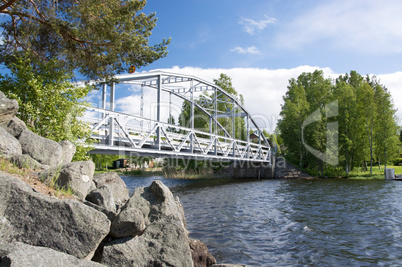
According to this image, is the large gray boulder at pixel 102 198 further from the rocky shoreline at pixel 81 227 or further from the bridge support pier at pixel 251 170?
the bridge support pier at pixel 251 170

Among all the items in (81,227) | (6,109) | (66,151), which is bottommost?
(81,227)

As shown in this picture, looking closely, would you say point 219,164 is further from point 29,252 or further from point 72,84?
point 29,252

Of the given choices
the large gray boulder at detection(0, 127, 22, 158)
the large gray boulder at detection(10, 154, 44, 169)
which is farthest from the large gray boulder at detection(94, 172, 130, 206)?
the large gray boulder at detection(0, 127, 22, 158)

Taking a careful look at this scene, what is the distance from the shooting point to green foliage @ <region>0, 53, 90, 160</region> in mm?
10250

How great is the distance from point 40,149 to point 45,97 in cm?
A: 349

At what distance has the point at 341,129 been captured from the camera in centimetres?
3506

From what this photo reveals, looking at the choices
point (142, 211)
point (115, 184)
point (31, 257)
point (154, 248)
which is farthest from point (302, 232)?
point (31, 257)

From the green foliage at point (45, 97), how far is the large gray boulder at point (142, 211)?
5.60 m

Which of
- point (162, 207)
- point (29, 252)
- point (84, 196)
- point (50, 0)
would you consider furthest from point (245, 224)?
point (50, 0)

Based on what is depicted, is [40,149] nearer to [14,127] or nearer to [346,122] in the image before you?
[14,127]

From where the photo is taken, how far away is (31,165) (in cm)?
675

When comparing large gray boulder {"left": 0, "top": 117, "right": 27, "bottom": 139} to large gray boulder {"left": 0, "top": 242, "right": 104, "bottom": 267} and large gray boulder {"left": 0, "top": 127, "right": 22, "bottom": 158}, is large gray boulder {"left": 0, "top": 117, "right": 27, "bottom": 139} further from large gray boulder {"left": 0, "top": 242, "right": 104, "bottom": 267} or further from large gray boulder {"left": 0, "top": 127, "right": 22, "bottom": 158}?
large gray boulder {"left": 0, "top": 242, "right": 104, "bottom": 267}

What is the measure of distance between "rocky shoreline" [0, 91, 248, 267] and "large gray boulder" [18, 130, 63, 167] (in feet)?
1.37

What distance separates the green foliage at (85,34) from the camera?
10.2 m
